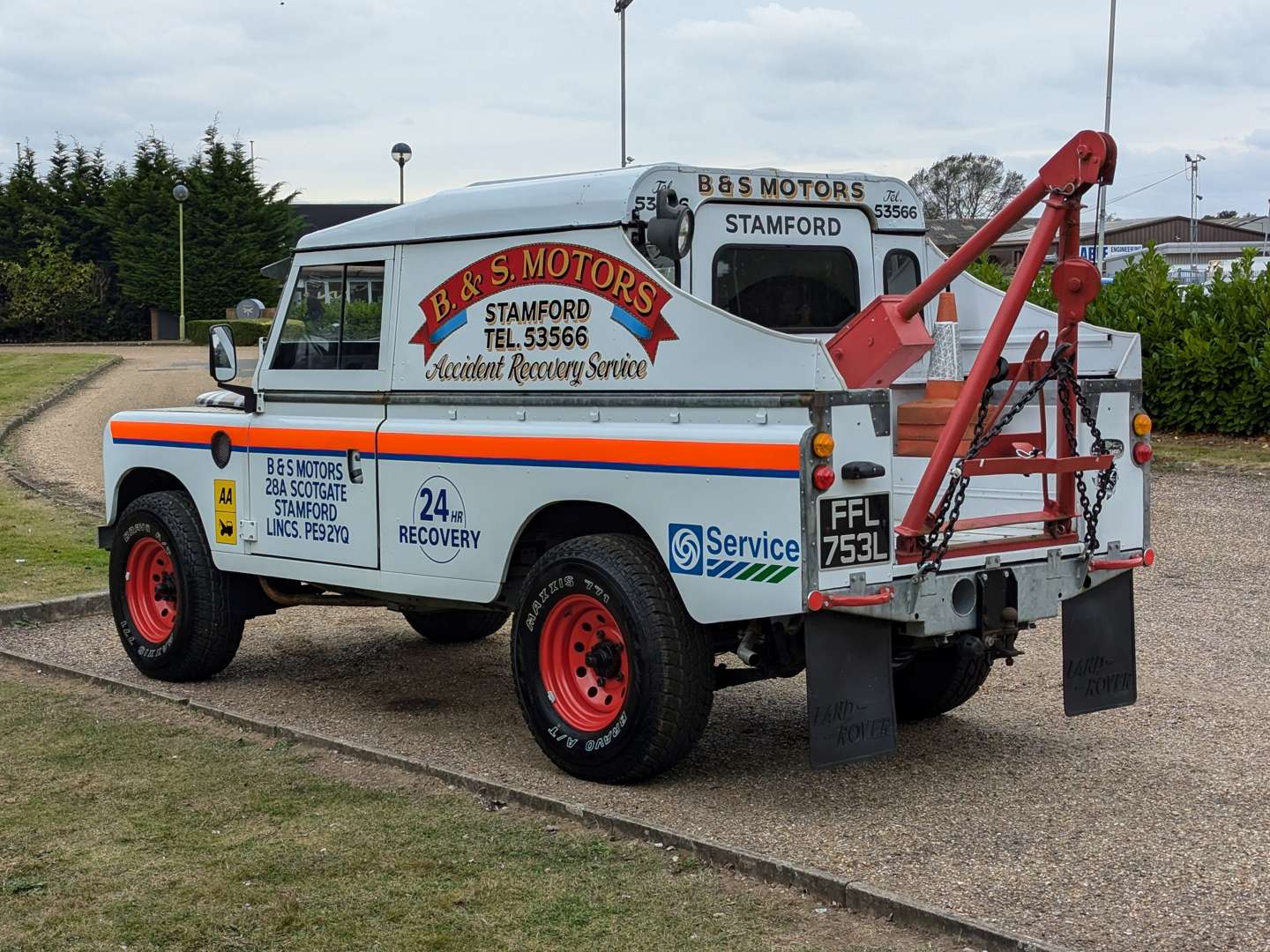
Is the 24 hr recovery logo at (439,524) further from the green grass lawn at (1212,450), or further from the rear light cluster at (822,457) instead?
the green grass lawn at (1212,450)

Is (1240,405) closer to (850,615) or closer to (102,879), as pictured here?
(850,615)

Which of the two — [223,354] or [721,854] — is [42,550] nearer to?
[223,354]

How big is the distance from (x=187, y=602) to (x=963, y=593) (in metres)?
4.13

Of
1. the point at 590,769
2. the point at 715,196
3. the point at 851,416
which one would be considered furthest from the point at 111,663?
the point at 851,416

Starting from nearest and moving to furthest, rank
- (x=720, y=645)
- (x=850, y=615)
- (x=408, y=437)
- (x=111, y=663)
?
(x=850, y=615), (x=720, y=645), (x=408, y=437), (x=111, y=663)

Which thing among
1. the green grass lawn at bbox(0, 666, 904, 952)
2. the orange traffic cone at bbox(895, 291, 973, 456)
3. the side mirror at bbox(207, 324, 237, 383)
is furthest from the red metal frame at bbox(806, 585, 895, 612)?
the side mirror at bbox(207, 324, 237, 383)

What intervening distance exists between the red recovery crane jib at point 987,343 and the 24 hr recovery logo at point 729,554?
1.58 ft

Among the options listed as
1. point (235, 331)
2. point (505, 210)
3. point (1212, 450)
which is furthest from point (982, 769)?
point (235, 331)

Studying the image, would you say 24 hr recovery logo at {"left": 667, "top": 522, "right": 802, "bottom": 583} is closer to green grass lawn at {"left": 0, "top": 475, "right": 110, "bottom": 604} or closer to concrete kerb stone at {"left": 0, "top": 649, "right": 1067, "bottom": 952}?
concrete kerb stone at {"left": 0, "top": 649, "right": 1067, "bottom": 952}

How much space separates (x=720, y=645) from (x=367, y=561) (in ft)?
6.11

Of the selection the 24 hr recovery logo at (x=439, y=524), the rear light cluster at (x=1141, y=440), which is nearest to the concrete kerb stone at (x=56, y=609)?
the 24 hr recovery logo at (x=439, y=524)

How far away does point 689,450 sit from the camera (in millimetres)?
5797

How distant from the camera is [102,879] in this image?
17.1 ft

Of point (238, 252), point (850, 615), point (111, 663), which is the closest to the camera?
point (850, 615)
